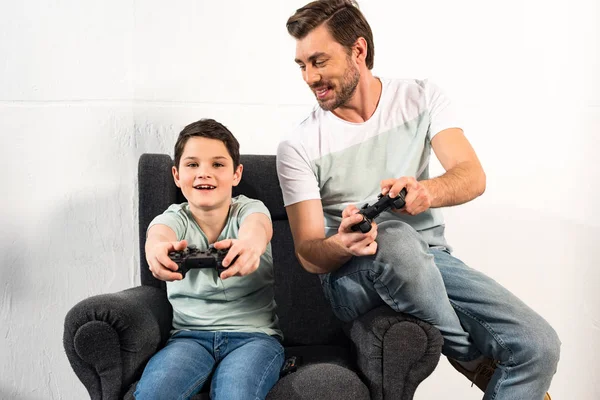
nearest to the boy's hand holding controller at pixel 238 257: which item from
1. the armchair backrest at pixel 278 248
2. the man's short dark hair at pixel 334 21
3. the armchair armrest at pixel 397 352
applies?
the armchair armrest at pixel 397 352

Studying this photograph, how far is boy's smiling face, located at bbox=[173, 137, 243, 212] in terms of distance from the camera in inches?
78.2

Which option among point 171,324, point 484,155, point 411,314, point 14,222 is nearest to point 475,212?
point 484,155

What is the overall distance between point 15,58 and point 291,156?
112 centimetres

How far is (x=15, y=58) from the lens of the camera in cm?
250

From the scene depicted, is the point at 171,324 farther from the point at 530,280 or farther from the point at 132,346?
the point at 530,280

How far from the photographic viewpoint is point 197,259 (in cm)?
170

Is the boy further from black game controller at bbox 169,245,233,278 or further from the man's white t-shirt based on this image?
the man's white t-shirt

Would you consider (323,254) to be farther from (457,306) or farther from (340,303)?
(457,306)

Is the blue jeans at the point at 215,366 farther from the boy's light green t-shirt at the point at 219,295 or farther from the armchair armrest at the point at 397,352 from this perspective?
the armchair armrest at the point at 397,352

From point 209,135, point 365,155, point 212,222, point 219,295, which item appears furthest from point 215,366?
point 365,155

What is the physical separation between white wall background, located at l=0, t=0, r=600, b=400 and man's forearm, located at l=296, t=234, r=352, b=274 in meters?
0.73

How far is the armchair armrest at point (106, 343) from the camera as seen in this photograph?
1.71 m

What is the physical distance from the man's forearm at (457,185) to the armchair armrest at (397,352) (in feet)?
1.08

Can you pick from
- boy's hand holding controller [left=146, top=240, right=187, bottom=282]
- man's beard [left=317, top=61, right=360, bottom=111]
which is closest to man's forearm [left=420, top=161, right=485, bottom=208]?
man's beard [left=317, top=61, right=360, bottom=111]
